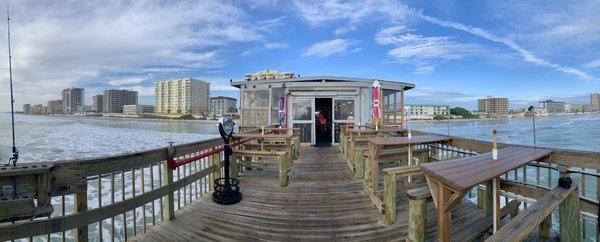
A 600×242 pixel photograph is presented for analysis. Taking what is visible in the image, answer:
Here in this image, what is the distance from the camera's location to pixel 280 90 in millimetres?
11469

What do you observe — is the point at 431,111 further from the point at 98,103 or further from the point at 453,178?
the point at 98,103

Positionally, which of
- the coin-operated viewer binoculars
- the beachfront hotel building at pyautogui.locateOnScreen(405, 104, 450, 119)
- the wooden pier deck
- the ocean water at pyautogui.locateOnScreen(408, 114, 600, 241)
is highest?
the beachfront hotel building at pyautogui.locateOnScreen(405, 104, 450, 119)

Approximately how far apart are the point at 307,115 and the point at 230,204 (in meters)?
7.25

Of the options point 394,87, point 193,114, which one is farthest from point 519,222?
point 193,114

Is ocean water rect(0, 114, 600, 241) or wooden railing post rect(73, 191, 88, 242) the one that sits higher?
wooden railing post rect(73, 191, 88, 242)

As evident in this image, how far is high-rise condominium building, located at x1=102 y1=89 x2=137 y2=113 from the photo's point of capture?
12431 centimetres

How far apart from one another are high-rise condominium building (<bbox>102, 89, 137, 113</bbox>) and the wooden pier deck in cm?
14124

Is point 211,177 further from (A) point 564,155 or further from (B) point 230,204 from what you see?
(A) point 564,155

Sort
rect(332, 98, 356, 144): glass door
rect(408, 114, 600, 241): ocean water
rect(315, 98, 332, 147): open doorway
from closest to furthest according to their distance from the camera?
1. rect(408, 114, 600, 241): ocean water
2. rect(332, 98, 356, 144): glass door
3. rect(315, 98, 332, 147): open doorway

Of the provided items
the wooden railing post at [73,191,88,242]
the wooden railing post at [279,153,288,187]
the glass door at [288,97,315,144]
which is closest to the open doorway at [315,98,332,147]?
the glass door at [288,97,315,144]

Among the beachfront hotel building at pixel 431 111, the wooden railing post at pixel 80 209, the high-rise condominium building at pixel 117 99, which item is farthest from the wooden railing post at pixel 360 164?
the high-rise condominium building at pixel 117 99

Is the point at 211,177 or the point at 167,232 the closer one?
the point at 167,232

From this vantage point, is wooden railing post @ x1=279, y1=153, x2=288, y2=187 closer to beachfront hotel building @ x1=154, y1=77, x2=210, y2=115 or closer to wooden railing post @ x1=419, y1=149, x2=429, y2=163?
wooden railing post @ x1=419, y1=149, x2=429, y2=163

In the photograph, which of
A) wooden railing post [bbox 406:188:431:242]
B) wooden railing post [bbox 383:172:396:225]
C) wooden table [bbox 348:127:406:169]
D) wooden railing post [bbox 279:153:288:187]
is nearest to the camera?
wooden railing post [bbox 406:188:431:242]
